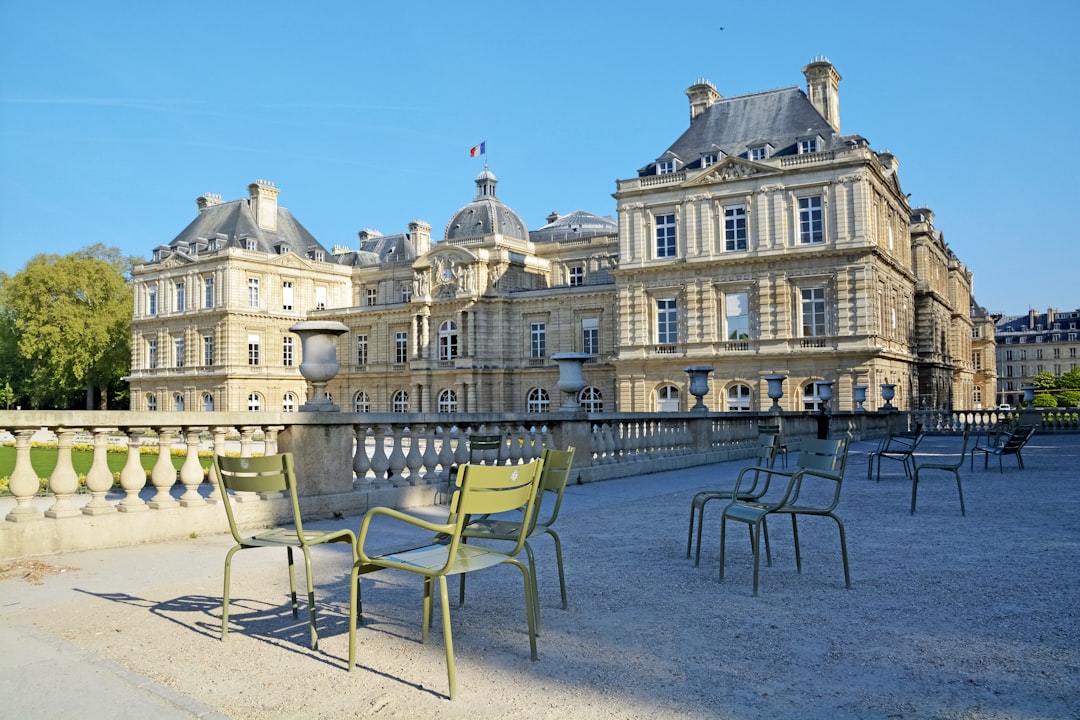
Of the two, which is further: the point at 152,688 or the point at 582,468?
the point at 582,468

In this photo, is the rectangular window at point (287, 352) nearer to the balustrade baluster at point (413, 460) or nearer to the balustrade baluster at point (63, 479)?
the balustrade baluster at point (413, 460)

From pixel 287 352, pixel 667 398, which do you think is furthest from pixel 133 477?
pixel 287 352

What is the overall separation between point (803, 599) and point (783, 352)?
3179cm

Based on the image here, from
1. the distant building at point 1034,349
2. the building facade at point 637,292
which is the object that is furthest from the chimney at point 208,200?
the distant building at point 1034,349

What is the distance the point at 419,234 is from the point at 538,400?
64.1 feet

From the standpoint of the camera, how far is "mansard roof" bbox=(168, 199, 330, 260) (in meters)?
55.7

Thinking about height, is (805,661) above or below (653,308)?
below

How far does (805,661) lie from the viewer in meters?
3.89

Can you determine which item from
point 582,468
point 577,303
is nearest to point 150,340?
point 577,303

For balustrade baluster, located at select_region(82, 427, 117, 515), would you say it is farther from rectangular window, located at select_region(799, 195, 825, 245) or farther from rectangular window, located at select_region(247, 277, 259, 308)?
rectangular window, located at select_region(247, 277, 259, 308)

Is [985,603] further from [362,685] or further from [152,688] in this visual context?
[152,688]

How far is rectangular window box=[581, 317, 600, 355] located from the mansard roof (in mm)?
22538

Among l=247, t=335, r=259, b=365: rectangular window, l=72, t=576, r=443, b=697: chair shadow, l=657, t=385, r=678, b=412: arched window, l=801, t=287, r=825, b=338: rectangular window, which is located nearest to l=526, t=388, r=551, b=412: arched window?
l=657, t=385, r=678, b=412: arched window

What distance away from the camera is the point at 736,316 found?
3722cm
